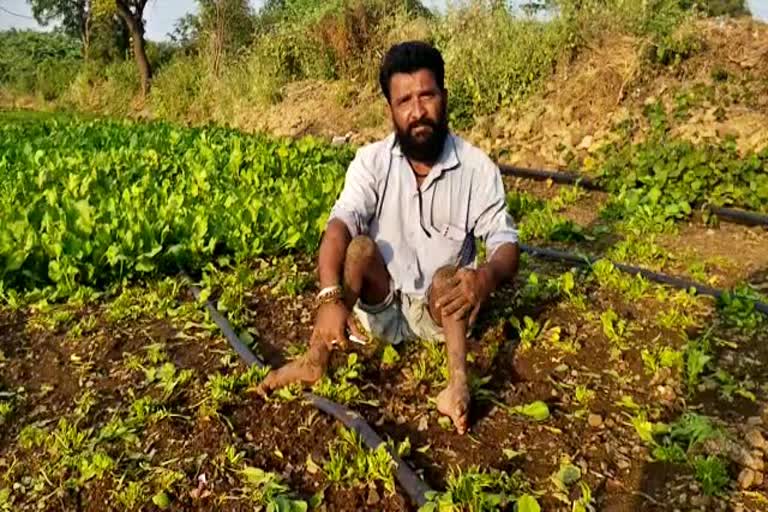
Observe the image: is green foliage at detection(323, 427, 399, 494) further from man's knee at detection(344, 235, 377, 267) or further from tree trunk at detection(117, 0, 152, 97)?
tree trunk at detection(117, 0, 152, 97)

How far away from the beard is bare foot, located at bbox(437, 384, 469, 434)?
0.91m

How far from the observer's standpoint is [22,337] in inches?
144

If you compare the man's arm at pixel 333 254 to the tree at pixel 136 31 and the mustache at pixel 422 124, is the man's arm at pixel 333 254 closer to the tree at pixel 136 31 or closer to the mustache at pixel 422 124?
the mustache at pixel 422 124

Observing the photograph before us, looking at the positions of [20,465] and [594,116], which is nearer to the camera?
[20,465]

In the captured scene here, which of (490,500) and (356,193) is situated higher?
(356,193)

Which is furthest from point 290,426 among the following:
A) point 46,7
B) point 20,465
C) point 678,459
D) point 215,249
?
point 46,7

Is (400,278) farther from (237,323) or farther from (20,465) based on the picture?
(20,465)

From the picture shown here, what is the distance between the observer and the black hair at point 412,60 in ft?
9.37

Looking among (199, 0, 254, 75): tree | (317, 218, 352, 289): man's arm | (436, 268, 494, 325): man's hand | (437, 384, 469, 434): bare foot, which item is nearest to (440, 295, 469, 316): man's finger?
(436, 268, 494, 325): man's hand

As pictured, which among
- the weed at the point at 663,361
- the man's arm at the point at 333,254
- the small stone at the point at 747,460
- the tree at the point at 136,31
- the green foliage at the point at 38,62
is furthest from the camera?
the green foliage at the point at 38,62

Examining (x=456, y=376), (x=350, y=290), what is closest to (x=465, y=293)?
(x=456, y=376)

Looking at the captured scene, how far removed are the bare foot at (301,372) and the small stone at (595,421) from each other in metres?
0.99

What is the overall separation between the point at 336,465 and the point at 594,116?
23.7ft

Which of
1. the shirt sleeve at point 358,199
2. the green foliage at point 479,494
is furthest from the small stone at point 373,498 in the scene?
the shirt sleeve at point 358,199
